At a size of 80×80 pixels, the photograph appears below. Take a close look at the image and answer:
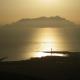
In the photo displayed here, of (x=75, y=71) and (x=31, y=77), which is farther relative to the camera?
(x=75, y=71)

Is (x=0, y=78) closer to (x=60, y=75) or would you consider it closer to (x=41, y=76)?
(x=41, y=76)

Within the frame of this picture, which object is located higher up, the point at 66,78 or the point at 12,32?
the point at 12,32

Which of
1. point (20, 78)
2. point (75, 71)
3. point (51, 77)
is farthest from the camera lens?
point (75, 71)

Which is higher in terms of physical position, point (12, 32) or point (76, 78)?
point (12, 32)

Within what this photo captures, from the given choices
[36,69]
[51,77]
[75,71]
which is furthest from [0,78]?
[75,71]

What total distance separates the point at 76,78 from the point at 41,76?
2.88 ft

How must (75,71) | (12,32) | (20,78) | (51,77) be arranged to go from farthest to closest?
(12,32), (75,71), (51,77), (20,78)

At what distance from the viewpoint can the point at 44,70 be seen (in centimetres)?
802

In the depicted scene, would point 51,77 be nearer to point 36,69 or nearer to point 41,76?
point 41,76

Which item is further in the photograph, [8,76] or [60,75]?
[60,75]

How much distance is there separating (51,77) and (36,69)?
49.1 inches

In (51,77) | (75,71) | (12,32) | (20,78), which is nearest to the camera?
(20,78)

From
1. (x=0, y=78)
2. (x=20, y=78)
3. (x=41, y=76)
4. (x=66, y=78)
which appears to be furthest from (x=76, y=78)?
(x=0, y=78)

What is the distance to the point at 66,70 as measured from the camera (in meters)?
8.01
